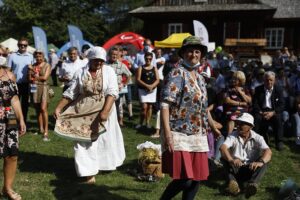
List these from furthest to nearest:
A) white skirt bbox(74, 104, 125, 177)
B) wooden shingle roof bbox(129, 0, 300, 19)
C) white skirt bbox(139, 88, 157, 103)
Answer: wooden shingle roof bbox(129, 0, 300, 19) < white skirt bbox(139, 88, 157, 103) < white skirt bbox(74, 104, 125, 177)

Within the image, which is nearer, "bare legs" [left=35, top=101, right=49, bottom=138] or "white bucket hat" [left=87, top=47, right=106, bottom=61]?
"white bucket hat" [left=87, top=47, right=106, bottom=61]

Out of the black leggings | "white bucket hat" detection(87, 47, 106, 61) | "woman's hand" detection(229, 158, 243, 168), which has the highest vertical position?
"white bucket hat" detection(87, 47, 106, 61)

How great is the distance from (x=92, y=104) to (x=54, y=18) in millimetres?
45199

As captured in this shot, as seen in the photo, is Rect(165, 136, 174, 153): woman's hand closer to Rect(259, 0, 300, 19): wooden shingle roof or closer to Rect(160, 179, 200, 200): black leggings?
Rect(160, 179, 200, 200): black leggings

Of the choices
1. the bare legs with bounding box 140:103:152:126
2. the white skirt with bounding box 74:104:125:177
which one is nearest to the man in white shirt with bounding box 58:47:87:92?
Result: the bare legs with bounding box 140:103:152:126

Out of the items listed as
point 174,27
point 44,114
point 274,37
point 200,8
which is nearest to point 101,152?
point 44,114

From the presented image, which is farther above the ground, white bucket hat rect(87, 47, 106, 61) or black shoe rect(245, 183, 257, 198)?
white bucket hat rect(87, 47, 106, 61)

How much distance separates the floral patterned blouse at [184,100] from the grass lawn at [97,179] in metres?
1.39

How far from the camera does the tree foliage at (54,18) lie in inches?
1823

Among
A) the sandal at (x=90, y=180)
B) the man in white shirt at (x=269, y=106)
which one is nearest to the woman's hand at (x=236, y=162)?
the sandal at (x=90, y=180)

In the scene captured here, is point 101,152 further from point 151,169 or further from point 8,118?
point 8,118

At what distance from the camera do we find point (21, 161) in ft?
20.6

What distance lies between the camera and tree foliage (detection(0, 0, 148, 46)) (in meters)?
46.3

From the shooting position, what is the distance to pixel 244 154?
5172 millimetres
